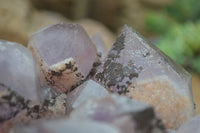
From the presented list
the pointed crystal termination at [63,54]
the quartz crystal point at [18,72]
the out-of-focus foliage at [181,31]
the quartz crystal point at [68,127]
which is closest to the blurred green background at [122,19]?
the out-of-focus foliage at [181,31]

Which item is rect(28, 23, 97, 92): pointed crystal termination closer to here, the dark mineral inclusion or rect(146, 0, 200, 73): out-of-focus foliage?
the dark mineral inclusion

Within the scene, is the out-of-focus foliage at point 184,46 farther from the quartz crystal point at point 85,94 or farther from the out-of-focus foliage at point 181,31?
the quartz crystal point at point 85,94

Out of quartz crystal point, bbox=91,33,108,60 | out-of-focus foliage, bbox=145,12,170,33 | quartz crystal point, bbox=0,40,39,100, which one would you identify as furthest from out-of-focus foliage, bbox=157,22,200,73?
quartz crystal point, bbox=0,40,39,100

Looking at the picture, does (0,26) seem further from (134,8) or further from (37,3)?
(134,8)

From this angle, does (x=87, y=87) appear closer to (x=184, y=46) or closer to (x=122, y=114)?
(x=122, y=114)

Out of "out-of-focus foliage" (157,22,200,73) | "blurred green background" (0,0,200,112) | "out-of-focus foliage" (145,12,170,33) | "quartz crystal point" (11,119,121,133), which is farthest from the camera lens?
"out-of-focus foliage" (145,12,170,33)

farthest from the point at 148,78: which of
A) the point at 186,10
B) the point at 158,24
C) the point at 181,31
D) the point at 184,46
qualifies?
the point at 186,10

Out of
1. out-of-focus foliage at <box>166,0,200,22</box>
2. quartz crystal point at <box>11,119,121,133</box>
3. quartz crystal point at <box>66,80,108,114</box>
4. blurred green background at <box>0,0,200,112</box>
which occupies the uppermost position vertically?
out-of-focus foliage at <box>166,0,200,22</box>
